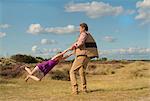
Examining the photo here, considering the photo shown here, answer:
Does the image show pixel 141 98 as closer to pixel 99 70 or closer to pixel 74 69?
pixel 74 69

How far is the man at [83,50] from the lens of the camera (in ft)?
42.0

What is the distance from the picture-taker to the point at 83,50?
13016 millimetres

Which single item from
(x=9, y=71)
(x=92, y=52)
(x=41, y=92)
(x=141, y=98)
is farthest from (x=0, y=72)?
(x=141, y=98)

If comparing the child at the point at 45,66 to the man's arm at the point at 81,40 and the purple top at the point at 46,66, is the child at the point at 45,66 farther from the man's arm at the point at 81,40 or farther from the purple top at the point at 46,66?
the man's arm at the point at 81,40

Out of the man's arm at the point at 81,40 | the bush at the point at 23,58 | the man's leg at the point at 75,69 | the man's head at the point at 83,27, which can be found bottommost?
the man's leg at the point at 75,69

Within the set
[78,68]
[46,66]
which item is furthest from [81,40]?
[46,66]

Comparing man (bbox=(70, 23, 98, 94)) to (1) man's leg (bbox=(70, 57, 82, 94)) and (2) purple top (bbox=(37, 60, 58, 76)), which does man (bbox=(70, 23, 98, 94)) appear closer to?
(1) man's leg (bbox=(70, 57, 82, 94))

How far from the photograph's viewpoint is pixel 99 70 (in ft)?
100

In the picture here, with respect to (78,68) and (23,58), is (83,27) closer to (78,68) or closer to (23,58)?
(78,68)

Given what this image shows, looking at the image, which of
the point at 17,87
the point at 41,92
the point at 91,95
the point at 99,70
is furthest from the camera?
the point at 99,70

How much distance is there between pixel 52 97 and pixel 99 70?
725 inches

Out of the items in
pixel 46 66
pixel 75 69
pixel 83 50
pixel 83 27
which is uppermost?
pixel 83 27

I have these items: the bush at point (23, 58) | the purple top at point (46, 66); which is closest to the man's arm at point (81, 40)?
the purple top at point (46, 66)

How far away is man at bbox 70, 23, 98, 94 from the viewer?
42.0 ft
